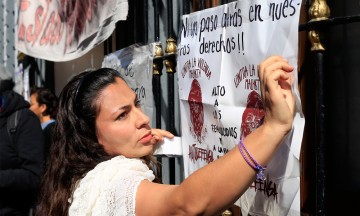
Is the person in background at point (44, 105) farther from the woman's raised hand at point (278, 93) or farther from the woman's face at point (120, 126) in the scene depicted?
the woman's raised hand at point (278, 93)

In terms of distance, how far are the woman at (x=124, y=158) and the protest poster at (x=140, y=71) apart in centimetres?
90

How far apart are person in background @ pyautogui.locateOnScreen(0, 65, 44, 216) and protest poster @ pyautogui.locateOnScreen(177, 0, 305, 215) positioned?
144cm

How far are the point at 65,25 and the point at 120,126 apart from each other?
8.36 feet

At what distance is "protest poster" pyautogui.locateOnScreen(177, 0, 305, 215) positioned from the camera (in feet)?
5.96

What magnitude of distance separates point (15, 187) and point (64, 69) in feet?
9.30

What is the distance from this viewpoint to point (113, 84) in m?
2.03

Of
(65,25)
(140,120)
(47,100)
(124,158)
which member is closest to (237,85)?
(140,120)

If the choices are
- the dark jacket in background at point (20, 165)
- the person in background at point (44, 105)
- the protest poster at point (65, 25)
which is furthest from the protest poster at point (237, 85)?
the person in background at point (44, 105)

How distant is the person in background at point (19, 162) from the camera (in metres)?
3.48

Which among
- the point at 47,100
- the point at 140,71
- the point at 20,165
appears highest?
the point at 140,71

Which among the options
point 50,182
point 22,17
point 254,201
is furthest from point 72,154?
point 22,17

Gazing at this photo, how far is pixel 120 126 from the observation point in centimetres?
195

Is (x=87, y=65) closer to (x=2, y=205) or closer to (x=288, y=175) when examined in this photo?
(x=2, y=205)

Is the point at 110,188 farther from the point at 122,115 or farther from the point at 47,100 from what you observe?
the point at 47,100
